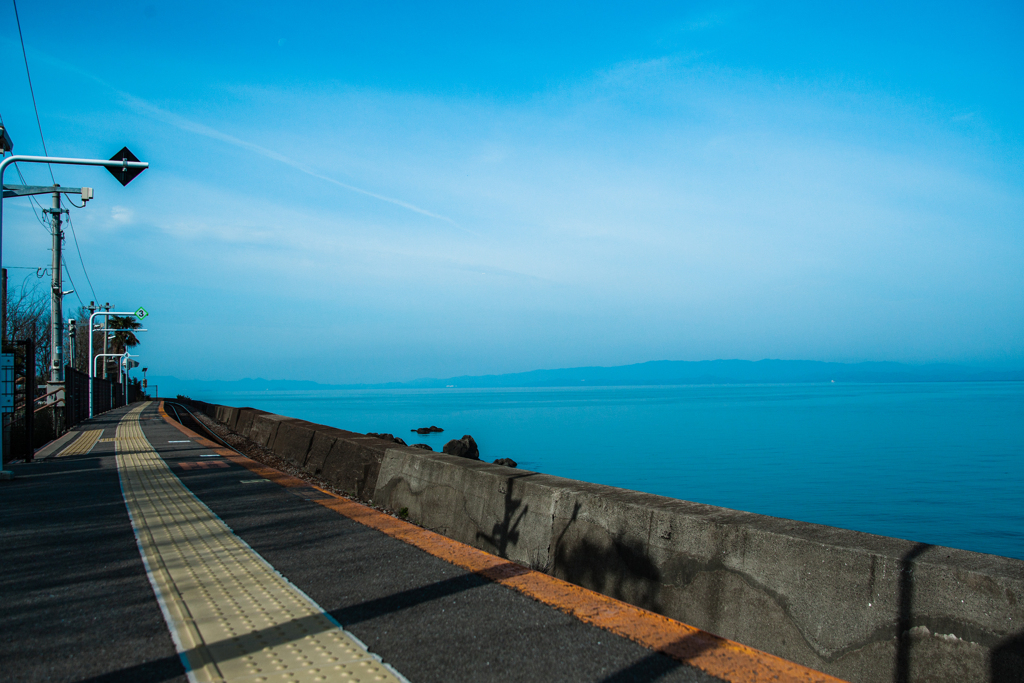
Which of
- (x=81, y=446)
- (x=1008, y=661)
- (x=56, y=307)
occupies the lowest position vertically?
(x=81, y=446)

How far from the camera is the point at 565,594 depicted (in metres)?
4.38

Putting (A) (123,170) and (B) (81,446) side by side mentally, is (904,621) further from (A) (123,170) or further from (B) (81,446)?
(B) (81,446)

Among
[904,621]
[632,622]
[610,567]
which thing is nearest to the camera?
[904,621]

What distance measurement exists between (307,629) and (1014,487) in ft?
105

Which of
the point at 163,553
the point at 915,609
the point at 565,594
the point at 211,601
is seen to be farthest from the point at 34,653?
the point at 915,609

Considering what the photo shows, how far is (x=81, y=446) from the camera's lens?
56.9 ft

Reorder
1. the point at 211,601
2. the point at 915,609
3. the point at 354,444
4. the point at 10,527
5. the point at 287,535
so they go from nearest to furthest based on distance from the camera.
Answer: the point at 915,609, the point at 211,601, the point at 287,535, the point at 10,527, the point at 354,444

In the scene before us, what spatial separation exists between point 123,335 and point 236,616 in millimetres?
97791

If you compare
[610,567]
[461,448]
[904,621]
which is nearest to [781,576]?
[904,621]

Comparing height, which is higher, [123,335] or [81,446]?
[123,335]

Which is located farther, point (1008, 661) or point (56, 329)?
point (56, 329)

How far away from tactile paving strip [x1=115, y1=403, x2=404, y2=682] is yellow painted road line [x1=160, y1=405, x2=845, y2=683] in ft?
4.07

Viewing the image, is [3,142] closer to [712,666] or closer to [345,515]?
[345,515]

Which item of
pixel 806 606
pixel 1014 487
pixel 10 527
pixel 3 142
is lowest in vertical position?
pixel 1014 487
